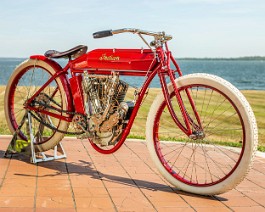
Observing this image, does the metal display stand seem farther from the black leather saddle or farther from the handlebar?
the handlebar

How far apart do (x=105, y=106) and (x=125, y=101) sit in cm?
22

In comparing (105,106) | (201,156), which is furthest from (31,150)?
(201,156)

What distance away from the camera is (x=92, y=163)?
221 inches

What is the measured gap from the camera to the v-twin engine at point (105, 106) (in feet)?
15.7

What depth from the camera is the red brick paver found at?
4109 millimetres

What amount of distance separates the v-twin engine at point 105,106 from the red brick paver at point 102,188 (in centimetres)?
46

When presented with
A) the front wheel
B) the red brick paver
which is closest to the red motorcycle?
the front wheel

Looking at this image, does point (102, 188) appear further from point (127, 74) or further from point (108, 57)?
point (108, 57)

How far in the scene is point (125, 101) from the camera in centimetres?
483

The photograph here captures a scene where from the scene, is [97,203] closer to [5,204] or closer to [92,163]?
[5,204]

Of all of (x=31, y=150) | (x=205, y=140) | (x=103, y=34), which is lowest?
(x=31, y=150)

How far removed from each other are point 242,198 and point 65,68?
231cm

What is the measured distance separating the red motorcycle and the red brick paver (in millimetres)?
210

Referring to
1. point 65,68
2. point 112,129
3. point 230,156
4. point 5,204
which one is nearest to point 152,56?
point 112,129
